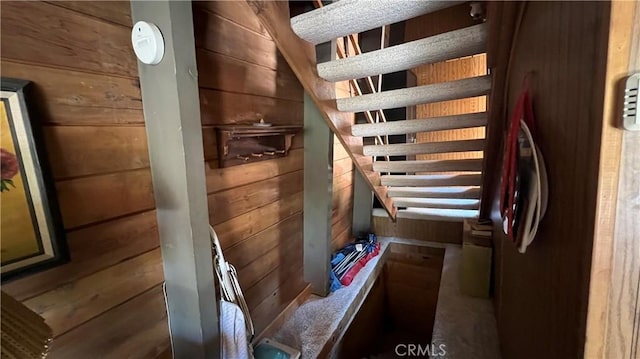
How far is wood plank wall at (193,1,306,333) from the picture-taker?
1.21m

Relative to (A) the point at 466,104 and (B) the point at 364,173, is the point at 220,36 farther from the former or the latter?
(A) the point at 466,104

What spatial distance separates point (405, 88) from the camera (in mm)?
1757

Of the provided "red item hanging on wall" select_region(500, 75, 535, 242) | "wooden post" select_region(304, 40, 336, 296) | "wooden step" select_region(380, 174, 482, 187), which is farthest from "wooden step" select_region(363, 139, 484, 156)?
"red item hanging on wall" select_region(500, 75, 535, 242)

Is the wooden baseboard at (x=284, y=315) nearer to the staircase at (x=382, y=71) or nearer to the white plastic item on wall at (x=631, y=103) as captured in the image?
the staircase at (x=382, y=71)

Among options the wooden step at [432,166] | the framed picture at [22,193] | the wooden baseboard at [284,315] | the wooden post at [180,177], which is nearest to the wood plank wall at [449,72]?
the wooden step at [432,166]

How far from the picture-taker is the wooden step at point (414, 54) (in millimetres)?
1095

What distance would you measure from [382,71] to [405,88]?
0.49 m

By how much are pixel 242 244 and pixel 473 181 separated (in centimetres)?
174

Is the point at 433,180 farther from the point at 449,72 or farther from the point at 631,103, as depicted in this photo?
the point at 631,103

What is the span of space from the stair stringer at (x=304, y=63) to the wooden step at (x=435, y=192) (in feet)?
2.72

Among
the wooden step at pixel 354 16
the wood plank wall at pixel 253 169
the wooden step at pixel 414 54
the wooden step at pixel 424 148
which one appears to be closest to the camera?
the wooden step at pixel 354 16

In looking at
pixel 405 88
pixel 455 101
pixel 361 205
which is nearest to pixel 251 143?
Answer: pixel 405 88

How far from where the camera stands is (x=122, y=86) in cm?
90
